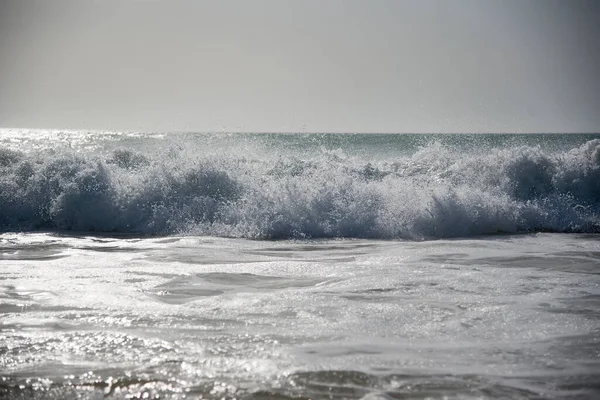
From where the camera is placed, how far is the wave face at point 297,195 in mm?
10930

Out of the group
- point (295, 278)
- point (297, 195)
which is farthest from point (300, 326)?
point (297, 195)

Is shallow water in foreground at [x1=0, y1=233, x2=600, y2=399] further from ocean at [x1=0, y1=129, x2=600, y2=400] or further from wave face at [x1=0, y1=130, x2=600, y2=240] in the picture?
wave face at [x1=0, y1=130, x2=600, y2=240]

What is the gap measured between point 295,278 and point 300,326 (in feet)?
6.24

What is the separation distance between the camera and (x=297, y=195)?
11.7 metres

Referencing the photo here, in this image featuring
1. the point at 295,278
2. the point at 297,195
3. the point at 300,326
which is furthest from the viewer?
the point at 297,195

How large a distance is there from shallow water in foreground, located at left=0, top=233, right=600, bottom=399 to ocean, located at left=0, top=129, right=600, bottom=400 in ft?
0.06

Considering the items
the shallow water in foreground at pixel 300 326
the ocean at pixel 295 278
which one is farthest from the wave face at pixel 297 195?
the shallow water in foreground at pixel 300 326

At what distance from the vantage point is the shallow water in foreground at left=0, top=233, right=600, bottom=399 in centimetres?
356

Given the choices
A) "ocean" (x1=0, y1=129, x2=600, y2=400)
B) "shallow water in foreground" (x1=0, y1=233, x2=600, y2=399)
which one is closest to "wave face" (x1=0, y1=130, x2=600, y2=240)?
"ocean" (x1=0, y1=129, x2=600, y2=400)

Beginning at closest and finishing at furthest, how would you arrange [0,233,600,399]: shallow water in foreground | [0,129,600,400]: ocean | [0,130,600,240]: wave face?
[0,233,600,399]: shallow water in foreground, [0,129,600,400]: ocean, [0,130,600,240]: wave face

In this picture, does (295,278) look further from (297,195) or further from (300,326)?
(297,195)

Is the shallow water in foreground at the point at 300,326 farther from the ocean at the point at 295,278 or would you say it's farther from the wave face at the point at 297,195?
the wave face at the point at 297,195

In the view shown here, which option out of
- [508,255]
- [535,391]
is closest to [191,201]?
[508,255]

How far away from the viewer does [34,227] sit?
39.0 ft
